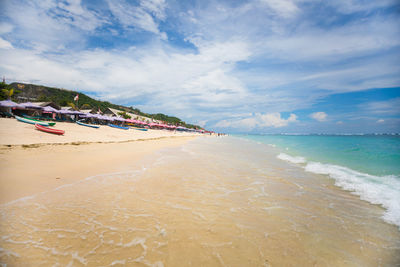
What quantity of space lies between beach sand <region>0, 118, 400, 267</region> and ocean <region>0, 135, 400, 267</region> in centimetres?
2

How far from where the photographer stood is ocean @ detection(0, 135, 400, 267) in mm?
2582

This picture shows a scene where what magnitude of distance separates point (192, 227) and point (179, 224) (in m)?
Answer: 0.29

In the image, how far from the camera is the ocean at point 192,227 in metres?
2.58

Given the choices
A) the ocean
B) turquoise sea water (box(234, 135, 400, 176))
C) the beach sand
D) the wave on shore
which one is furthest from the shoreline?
turquoise sea water (box(234, 135, 400, 176))

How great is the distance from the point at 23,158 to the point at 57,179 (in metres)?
3.76

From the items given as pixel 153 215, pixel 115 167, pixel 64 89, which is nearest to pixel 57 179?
pixel 115 167

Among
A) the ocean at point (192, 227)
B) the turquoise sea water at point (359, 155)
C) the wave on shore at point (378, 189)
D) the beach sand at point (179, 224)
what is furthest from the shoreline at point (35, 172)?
the turquoise sea water at point (359, 155)

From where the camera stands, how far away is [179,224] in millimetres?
3502

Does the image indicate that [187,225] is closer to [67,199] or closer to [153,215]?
[153,215]

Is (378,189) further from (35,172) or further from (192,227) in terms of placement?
(35,172)

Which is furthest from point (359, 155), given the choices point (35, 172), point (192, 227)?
point (35, 172)

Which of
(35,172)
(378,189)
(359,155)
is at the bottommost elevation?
(35,172)

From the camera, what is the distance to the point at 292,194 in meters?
5.73

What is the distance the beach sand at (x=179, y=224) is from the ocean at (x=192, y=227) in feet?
0.06
